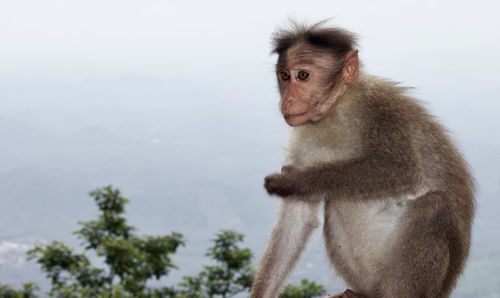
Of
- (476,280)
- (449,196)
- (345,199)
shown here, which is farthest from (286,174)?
(476,280)

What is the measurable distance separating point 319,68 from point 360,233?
882mm

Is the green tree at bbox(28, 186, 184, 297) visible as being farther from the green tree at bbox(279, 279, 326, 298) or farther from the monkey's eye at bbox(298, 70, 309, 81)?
the monkey's eye at bbox(298, 70, 309, 81)

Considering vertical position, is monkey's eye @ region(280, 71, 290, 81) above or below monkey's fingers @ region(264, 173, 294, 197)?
above

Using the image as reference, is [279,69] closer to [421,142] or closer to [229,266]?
[421,142]

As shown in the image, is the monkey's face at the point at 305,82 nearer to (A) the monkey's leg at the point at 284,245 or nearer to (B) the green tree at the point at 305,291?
(A) the monkey's leg at the point at 284,245

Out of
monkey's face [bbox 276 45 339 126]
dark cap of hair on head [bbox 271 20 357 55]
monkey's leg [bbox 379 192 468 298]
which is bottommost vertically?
monkey's leg [bbox 379 192 468 298]

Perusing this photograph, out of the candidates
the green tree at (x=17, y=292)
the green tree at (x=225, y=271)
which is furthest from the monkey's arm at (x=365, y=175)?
the green tree at (x=17, y=292)

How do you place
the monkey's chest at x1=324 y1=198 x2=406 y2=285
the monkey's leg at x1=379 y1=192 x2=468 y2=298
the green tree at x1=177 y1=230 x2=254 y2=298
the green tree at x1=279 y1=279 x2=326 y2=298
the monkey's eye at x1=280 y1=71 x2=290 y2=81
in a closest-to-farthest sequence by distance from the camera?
the monkey's leg at x1=379 y1=192 x2=468 y2=298
the monkey's chest at x1=324 y1=198 x2=406 y2=285
the monkey's eye at x1=280 y1=71 x2=290 y2=81
the green tree at x1=279 y1=279 x2=326 y2=298
the green tree at x1=177 y1=230 x2=254 y2=298

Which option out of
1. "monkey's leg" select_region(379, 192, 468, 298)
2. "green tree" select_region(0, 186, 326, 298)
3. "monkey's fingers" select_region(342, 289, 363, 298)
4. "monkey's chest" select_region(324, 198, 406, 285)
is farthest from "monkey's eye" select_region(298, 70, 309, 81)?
"green tree" select_region(0, 186, 326, 298)

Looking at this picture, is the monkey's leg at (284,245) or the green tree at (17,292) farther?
the green tree at (17,292)

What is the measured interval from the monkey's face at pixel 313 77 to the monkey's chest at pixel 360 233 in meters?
0.50

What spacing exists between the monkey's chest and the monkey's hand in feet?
0.94

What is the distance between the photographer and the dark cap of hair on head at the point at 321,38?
137 inches

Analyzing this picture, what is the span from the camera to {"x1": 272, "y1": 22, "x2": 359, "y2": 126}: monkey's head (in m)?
3.41
